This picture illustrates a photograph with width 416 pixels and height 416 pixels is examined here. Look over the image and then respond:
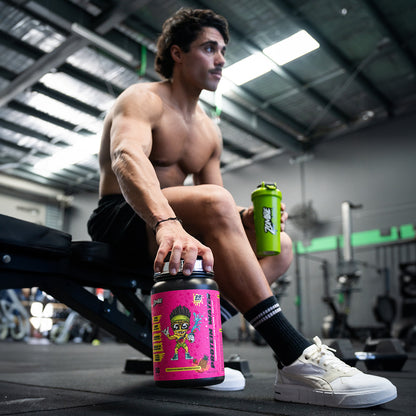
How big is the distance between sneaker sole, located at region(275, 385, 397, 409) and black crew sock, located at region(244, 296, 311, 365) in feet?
0.24

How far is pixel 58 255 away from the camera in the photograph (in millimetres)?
1202

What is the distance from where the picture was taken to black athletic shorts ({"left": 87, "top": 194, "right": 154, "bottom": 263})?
125 cm

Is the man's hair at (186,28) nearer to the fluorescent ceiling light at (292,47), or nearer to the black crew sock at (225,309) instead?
the black crew sock at (225,309)

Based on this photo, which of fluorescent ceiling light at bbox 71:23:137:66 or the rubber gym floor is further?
fluorescent ceiling light at bbox 71:23:137:66

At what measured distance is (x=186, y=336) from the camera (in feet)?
2.56

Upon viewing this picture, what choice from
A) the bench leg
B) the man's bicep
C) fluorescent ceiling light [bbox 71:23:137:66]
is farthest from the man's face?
fluorescent ceiling light [bbox 71:23:137:66]

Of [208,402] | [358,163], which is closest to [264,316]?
[208,402]

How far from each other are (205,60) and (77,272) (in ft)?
2.61

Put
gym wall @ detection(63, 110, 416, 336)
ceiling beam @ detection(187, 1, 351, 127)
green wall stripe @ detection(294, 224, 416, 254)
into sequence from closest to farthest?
ceiling beam @ detection(187, 1, 351, 127), green wall stripe @ detection(294, 224, 416, 254), gym wall @ detection(63, 110, 416, 336)

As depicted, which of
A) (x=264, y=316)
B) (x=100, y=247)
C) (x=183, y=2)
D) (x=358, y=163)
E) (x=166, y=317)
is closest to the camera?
(x=166, y=317)

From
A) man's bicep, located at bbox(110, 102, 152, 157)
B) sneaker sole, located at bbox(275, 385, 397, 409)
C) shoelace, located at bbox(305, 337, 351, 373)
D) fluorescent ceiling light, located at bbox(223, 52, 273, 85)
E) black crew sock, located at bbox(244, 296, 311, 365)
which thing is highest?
fluorescent ceiling light, located at bbox(223, 52, 273, 85)

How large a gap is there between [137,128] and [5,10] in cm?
392

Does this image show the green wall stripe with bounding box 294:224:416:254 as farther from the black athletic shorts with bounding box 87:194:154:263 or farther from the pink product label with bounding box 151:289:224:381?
the pink product label with bounding box 151:289:224:381

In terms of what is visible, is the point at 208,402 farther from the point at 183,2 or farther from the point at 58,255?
the point at 183,2
